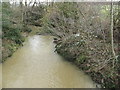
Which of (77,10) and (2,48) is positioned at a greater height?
(77,10)

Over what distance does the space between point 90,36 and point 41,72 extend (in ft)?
11.1

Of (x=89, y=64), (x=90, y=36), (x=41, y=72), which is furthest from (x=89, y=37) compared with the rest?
(x=41, y=72)

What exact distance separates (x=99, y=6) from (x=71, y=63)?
3578 mm

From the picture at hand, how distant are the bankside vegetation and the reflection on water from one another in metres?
0.48

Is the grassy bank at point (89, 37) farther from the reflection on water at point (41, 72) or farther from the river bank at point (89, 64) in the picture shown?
the reflection on water at point (41, 72)

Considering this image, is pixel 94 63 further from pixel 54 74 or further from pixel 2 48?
pixel 2 48

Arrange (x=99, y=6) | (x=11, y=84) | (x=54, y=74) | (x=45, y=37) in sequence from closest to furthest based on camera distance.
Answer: (x=11, y=84) < (x=54, y=74) < (x=99, y=6) < (x=45, y=37)

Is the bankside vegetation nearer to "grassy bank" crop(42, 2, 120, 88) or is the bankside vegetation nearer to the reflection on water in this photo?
"grassy bank" crop(42, 2, 120, 88)

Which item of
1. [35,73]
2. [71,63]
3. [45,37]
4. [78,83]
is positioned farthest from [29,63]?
[45,37]

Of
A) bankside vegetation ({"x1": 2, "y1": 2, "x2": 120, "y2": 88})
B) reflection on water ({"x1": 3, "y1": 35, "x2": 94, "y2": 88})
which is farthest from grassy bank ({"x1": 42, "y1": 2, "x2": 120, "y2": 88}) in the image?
reflection on water ({"x1": 3, "y1": 35, "x2": 94, "y2": 88})

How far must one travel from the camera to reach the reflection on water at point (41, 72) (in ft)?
28.8

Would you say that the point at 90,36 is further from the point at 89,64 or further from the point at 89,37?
the point at 89,64

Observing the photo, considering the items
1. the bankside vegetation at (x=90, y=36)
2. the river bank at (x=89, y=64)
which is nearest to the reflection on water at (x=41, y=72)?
the river bank at (x=89, y=64)

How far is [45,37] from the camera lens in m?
18.5
